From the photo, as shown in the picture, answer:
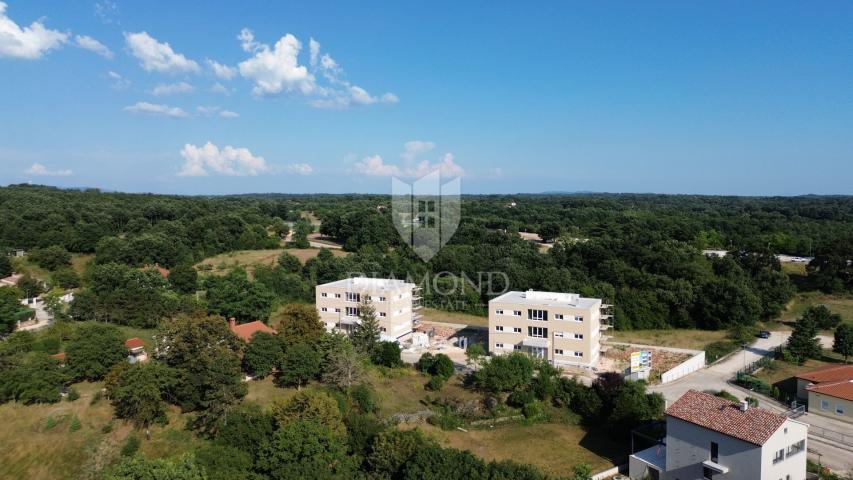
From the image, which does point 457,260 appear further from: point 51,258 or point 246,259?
point 51,258

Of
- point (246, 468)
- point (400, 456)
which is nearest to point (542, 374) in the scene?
point (400, 456)

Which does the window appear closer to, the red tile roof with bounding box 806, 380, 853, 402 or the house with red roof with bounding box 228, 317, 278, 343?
the red tile roof with bounding box 806, 380, 853, 402

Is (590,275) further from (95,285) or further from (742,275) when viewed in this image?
(95,285)

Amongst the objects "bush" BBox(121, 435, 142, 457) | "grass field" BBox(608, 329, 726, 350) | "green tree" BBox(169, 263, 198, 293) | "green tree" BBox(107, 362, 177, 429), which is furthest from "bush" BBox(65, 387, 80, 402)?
"grass field" BBox(608, 329, 726, 350)

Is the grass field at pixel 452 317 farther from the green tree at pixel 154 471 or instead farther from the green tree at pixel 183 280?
the green tree at pixel 154 471

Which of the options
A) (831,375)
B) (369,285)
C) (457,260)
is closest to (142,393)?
(369,285)

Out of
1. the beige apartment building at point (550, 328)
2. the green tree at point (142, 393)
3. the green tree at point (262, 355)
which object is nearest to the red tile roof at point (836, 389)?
the beige apartment building at point (550, 328)

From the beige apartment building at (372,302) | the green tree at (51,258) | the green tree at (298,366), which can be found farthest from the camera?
the green tree at (51,258)
